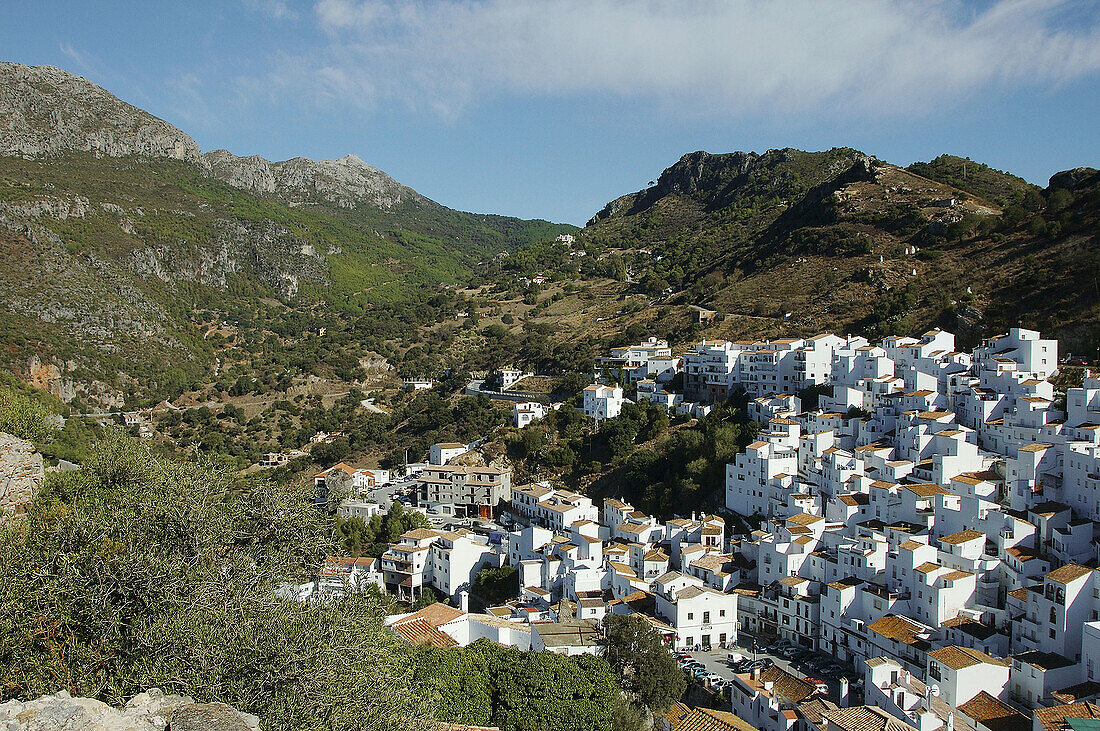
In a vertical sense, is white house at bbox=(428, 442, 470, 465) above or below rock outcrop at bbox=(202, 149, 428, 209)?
below

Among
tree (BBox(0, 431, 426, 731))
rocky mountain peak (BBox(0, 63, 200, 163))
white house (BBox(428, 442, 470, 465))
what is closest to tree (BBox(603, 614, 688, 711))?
tree (BBox(0, 431, 426, 731))

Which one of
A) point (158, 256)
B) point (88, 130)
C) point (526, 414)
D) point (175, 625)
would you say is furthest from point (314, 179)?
point (175, 625)

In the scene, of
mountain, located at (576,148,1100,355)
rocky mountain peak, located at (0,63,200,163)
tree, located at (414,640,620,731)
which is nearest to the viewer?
tree, located at (414,640,620,731)

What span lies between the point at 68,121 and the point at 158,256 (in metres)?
21.2

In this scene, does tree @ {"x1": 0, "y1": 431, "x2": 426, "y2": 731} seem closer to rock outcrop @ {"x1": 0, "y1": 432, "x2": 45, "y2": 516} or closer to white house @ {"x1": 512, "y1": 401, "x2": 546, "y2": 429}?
rock outcrop @ {"x1": 0, "y1": 432, "x2": 45, "y2": 516}

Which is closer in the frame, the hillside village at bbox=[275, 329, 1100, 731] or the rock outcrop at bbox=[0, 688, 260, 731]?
the rock outcrop at bbox=[0, 688, 260, 731]

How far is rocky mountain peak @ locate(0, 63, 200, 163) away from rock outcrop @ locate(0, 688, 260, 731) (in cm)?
8011

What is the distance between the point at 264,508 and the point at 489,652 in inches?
279

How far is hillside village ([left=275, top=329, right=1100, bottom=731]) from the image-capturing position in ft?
52.2

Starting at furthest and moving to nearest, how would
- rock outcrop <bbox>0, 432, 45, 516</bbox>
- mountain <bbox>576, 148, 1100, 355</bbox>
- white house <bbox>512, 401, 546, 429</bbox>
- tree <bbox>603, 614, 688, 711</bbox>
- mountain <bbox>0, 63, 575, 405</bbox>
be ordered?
1. mountain <bbox>0, 63, 575, 405</bbox>
2. white house <bbox>512, 401, 546, 429</bbox>
3. mountain <bbox>576, 148, 1100, 355</bbox>
4. tree <bbox>603, 614, 688, 711</bbox>
5. rock outcrop <bbox>0, 432, 45, 516</bbox>

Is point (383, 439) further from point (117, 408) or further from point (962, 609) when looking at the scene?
point (962, 609)

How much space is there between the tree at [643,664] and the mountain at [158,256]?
130ft

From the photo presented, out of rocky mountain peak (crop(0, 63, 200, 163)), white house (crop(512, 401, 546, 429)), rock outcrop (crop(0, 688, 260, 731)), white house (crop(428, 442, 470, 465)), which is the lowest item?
white house (crop(428, 442, 470, 465))

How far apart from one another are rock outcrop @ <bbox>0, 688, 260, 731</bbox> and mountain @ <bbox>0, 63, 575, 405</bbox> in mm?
43662
